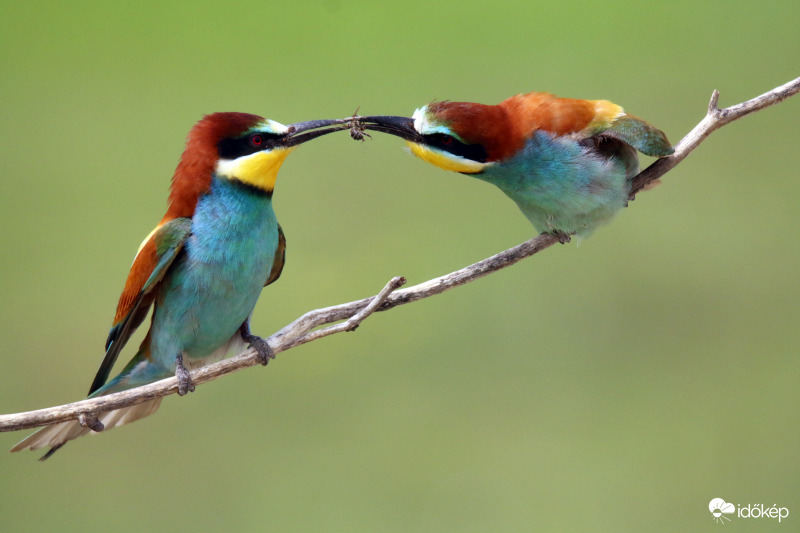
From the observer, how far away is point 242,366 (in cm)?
133

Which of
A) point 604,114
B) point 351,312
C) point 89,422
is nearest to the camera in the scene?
point 89,422

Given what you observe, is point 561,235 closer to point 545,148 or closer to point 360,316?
point 545,148

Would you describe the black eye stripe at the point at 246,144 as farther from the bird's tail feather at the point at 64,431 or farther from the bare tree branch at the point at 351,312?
the bird's tail feather at the point at 64,431

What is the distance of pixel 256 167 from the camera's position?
133 cm

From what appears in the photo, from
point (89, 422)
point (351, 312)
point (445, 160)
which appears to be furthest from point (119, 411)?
point (445, 160)

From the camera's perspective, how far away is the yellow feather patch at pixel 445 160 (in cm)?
132

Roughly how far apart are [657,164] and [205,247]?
0.81 metres

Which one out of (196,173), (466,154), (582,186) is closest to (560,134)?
(582,186)

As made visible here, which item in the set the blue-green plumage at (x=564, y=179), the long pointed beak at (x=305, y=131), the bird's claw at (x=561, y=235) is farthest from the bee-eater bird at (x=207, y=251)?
the bird's claw at (x=561, y=235)

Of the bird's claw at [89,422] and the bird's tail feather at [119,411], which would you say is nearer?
the bird's claw at [89,422]

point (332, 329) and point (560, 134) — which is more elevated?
point (560, 134)

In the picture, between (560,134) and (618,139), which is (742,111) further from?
(560,134)

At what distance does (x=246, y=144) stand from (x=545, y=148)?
0.51 m

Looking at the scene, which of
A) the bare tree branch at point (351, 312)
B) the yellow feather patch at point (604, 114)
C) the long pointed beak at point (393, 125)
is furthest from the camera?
the yellow feather patch at point (604, 114)
